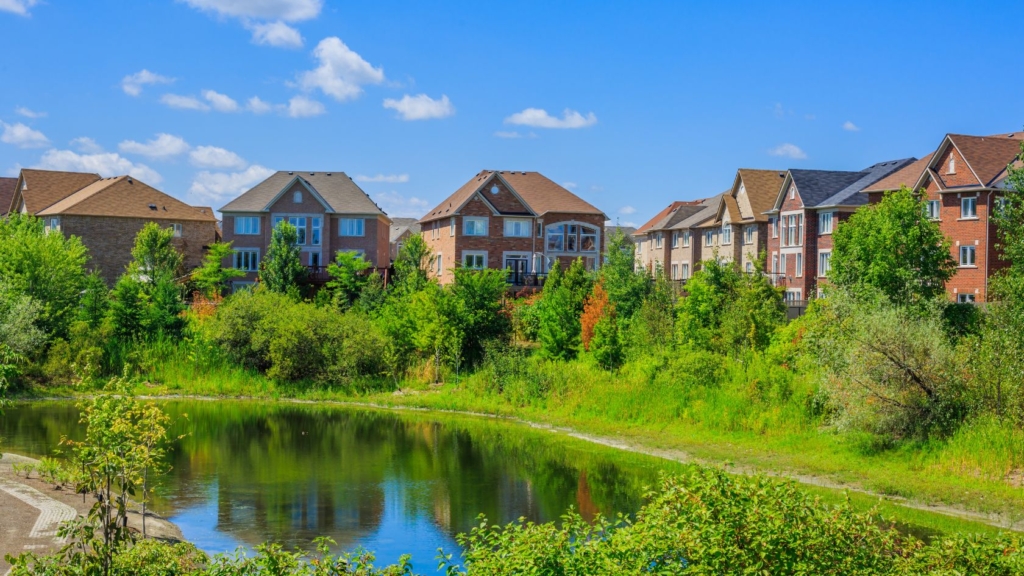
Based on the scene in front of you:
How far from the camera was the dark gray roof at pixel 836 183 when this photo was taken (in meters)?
60.7

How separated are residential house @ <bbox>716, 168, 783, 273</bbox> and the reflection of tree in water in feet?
114

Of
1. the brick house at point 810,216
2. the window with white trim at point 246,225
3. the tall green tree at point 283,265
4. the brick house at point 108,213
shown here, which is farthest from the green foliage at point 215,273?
the brick house at point 810,216

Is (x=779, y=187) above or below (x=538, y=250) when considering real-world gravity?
above

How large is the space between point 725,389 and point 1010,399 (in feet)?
34.4

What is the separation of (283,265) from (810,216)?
33.1m

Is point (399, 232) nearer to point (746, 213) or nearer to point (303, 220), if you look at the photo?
point (303, 220)

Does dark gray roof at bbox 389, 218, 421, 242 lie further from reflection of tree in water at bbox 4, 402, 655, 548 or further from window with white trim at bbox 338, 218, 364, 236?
reflection of tree in water at bbox 4, 402, 655, 548

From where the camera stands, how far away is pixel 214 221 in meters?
75.7

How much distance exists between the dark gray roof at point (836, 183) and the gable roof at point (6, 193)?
65745 mm

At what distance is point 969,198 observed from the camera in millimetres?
51156

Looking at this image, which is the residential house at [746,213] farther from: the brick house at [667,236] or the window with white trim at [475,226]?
the window with white trim at [475,226]

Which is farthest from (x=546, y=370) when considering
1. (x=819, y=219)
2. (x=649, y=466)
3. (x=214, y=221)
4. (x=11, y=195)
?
(x=11, y=195)

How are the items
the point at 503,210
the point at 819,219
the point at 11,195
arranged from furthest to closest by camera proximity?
the point at 11,195
the point at 503,210
the point at 819,219

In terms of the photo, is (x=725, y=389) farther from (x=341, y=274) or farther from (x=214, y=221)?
(x=214, y=221)
